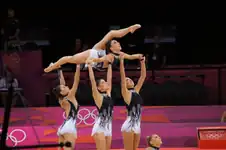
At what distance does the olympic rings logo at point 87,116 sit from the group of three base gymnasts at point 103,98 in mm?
1530

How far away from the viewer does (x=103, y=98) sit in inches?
212

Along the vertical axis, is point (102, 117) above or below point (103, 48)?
below

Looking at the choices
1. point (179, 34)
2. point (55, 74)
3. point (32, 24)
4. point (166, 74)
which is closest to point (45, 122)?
point (55, 74)

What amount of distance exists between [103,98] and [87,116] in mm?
1758

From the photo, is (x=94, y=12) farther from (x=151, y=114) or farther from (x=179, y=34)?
(x=151, y=114)

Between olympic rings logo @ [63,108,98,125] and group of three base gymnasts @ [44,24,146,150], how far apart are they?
153 centimetres

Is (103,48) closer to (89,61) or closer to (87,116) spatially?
(89,61)

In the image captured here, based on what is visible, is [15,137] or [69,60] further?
[15,137]

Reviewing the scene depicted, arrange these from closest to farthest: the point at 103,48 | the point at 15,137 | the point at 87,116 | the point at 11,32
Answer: the point at 103,48
the point at 15,137
the point at 87,116
the point at 11,32

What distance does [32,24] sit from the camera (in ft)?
33.7

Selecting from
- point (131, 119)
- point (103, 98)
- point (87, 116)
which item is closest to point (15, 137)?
point (87, 116)

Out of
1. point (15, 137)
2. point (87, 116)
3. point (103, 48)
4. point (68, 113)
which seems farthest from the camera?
point (87, 116)

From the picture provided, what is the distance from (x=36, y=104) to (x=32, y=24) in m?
2.67

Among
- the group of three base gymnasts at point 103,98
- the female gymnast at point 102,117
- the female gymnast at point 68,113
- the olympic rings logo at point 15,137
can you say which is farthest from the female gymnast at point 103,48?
the olympic rings logo at point 15,137
